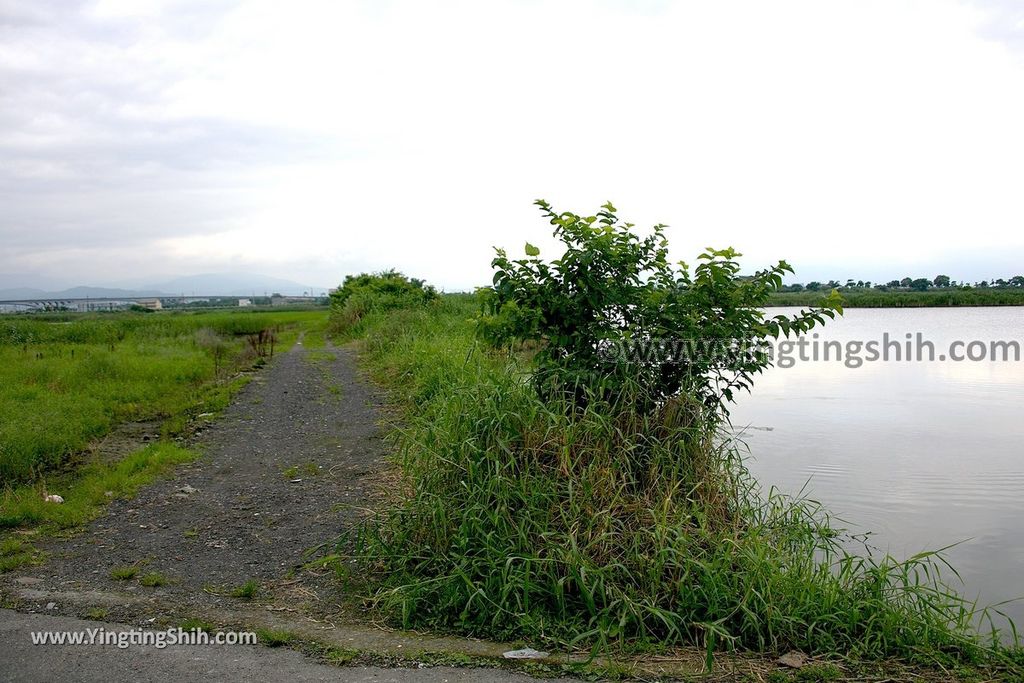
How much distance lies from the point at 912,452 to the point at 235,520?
7.16 metres

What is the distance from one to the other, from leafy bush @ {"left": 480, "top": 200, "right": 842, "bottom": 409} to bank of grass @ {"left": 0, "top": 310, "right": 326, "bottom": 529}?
3331 millimetres

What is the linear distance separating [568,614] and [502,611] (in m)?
0.32

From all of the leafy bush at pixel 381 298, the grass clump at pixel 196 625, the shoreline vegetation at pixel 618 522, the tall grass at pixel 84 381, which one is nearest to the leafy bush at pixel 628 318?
the shoreline vegetation at pixel 618 522

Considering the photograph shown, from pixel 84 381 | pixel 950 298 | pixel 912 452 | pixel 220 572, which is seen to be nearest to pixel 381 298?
pixel 84 381

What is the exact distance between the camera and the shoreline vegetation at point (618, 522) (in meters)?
3.42

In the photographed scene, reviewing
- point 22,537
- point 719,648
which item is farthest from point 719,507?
point 22,537

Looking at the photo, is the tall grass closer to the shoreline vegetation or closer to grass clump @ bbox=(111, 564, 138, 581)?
grass clump @ bbox=(111, 564, 138, 581)

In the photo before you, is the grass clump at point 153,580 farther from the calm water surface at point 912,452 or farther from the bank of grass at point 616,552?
the calm water surface at point 912,452

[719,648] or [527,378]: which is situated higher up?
[527,378]

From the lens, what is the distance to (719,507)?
4391 mm

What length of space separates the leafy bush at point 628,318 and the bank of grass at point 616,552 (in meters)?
0.25

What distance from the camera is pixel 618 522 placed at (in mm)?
3926

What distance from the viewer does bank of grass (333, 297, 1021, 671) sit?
134 inches

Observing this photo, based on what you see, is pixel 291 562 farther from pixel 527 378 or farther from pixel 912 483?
pixel 912 483
